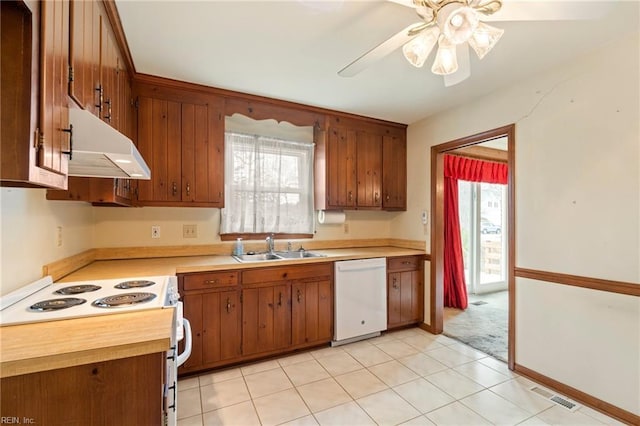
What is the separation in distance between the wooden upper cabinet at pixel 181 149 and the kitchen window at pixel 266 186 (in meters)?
0.30

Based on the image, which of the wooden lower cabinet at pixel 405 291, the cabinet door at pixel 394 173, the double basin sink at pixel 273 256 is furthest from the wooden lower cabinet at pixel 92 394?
the cabinet door at pixel 394 173

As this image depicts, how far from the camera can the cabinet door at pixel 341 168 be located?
3227 millimetres

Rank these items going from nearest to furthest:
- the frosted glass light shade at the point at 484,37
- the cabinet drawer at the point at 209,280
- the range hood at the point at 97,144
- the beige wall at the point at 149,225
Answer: the range hood at the point at 97,144 → the frosted glass light shade at the point at 484,37 → the cabinet drawer at the point at 209,280 → the beige wall at the point at 149,225

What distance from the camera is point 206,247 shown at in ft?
9.35

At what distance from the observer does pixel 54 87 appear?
92 centimetres

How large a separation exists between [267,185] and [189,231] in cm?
91

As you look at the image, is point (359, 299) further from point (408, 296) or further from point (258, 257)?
point (258, 257)

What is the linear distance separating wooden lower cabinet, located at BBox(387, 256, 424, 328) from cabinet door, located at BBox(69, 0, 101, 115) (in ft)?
9.04

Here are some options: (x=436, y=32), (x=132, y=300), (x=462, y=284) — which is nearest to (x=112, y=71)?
(x=132, y=300)

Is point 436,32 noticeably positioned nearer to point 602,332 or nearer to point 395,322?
point 602,332

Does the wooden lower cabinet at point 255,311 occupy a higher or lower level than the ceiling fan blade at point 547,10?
lower

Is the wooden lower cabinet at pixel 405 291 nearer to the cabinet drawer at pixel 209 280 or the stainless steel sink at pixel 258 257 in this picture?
the stainless steel sink at pixel 258 257

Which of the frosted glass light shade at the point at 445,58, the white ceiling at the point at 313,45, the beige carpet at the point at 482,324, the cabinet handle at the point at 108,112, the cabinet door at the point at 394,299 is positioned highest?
the white ceiling at the point at 313,45

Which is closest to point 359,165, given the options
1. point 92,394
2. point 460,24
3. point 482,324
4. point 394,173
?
point 394,173
